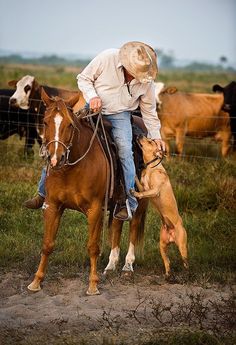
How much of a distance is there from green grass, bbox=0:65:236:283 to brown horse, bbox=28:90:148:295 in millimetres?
710

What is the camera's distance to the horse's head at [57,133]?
22.8ft

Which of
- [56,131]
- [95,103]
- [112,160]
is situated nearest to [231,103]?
[112,160]

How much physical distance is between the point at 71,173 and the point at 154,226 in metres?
3.07

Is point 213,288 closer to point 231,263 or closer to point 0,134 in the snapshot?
point 231,263

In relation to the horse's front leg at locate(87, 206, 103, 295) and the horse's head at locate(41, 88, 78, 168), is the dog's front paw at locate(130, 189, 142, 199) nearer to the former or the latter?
the horse's front leg at locate(87, 206, 103, 295)

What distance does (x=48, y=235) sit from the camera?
7719 mm

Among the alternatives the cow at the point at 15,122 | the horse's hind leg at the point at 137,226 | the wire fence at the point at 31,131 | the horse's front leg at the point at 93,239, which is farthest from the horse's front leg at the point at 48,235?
the cow at the point at 15,122

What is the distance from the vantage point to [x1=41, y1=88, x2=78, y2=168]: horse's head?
6.94 m

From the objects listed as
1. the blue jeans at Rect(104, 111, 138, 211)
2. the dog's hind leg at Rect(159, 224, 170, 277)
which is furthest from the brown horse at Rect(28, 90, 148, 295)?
the dog's hind leg at Rect(159, 224, 170, 277)

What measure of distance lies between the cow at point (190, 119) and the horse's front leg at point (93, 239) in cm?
844

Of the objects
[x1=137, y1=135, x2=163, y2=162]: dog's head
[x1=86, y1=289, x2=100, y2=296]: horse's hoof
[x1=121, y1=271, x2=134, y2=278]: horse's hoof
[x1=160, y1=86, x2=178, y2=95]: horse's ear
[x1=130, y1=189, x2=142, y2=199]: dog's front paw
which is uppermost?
[x1=137, y1=135, x2=163, y2=162]: dog's head

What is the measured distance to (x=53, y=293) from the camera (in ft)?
25.1

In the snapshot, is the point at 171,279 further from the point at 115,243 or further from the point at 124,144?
the point at 124,144

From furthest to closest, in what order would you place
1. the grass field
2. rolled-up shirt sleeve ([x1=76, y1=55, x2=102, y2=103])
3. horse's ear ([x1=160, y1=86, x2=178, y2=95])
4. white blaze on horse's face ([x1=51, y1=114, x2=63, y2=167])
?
horse's ear ([x1=160, y1=86, x2=178, y2=95]), the grass field, rolled-up shirt sleeve ([x1=76, y1=55, x2=102, y2=103]), white blaze on horse's face ([x1=51, y1=114, x2=63, y2=167])
